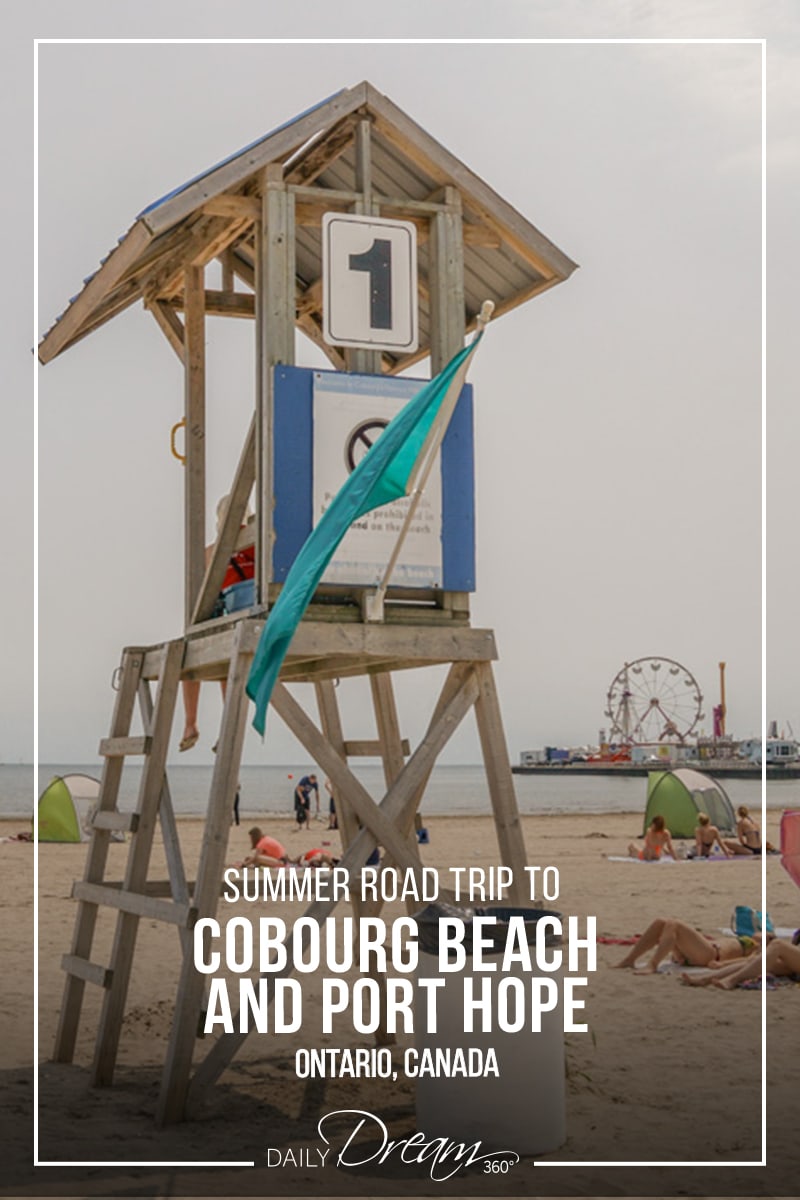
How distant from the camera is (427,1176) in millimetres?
6148

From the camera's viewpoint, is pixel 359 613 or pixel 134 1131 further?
pixel 359 613

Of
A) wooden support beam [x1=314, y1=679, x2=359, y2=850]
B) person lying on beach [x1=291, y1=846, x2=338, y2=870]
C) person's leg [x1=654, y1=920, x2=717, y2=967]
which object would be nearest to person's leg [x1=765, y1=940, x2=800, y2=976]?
person's leg [x1=654, y1=920, x2=717, y2=967]

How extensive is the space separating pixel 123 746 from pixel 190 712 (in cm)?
73

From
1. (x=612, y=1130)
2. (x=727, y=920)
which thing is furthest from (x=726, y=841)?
(x=612, y=1130)

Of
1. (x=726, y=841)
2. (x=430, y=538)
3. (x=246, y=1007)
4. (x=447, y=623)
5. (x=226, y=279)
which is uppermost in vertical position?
(x=226, y=279)

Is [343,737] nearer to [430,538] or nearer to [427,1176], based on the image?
[430,538]

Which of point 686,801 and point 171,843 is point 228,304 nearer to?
point 171,843

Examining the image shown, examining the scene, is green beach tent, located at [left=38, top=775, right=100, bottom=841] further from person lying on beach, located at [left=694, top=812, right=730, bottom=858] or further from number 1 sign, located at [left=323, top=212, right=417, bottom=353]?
number 1 sign, located at [left=323, top=212, right=417, bottom=353]

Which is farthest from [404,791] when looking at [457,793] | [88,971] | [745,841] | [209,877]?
[457,793]

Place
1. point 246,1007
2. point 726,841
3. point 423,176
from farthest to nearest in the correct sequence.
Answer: point 726,841
point 423,176
point 246,1007

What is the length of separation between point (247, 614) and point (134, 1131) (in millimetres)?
2658

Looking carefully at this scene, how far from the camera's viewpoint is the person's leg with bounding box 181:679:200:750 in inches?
348

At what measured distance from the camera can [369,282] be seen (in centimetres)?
775

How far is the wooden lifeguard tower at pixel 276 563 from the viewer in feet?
23.7
